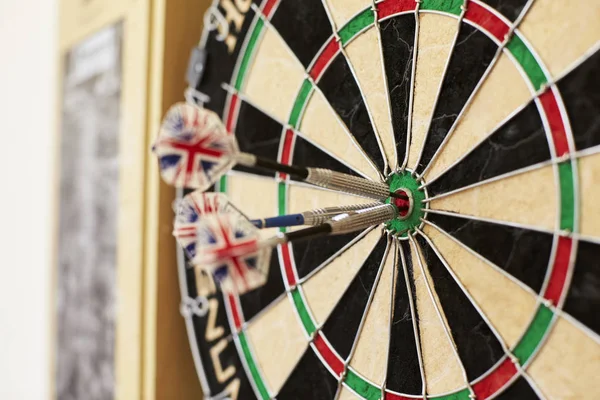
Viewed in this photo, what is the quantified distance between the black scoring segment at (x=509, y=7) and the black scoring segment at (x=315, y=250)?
29 centimetres

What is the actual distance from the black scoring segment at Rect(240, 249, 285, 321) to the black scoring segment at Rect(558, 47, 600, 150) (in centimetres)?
42

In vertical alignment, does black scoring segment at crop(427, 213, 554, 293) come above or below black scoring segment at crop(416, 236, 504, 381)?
above

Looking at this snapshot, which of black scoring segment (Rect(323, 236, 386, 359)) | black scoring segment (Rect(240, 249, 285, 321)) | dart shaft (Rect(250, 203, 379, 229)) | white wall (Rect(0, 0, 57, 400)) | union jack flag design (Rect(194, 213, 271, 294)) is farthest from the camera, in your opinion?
white wall (Rect(0, 0, 57, 400))

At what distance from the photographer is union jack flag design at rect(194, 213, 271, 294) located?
1.47ft

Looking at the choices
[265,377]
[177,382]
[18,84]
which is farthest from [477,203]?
[18,84]

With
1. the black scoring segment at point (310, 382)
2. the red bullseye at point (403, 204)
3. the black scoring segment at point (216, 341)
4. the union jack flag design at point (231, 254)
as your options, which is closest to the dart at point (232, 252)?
Answer: the union jack flag design at point (231, 254)

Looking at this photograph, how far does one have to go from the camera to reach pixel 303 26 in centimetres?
76

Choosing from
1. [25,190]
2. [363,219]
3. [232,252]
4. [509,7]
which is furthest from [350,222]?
[25,190]

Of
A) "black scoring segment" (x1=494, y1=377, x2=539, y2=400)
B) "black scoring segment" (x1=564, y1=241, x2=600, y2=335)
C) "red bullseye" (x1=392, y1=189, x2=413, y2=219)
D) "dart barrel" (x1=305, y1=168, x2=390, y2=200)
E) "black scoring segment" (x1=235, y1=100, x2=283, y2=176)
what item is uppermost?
"black scoring segment" (x1=235, y1=100, x2=283, y2=176)

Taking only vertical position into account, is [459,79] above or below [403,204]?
above

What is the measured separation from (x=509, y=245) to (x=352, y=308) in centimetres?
22

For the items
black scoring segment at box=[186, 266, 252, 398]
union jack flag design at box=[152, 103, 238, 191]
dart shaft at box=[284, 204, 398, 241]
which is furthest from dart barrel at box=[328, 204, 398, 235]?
black scoring segment at box=[186, 266, 252, 398]

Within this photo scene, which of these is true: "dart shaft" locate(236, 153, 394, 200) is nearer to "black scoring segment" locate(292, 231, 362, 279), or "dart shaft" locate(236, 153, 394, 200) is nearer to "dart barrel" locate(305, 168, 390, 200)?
"dart barrel" locate(305, 168, 390, 200)

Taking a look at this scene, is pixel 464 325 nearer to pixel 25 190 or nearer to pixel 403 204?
pixel 403 204
